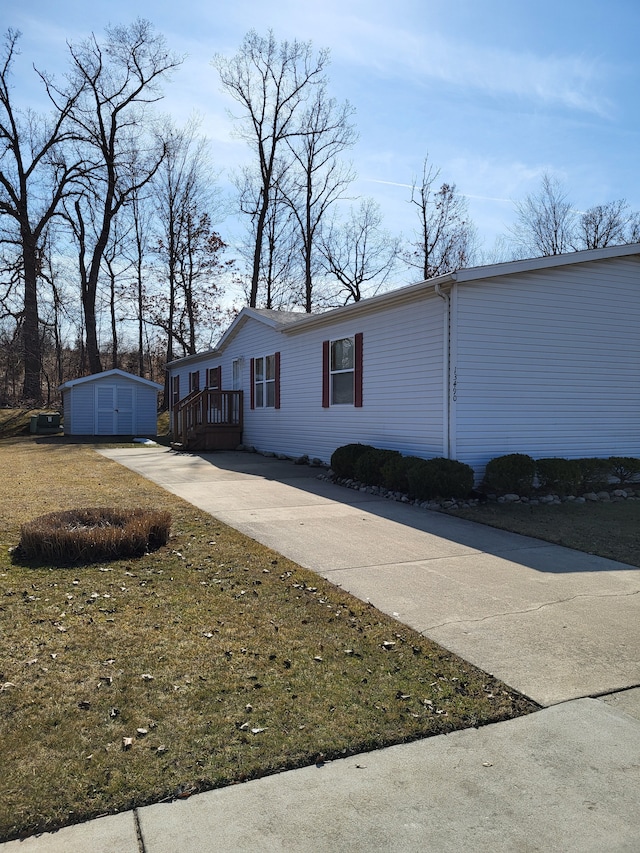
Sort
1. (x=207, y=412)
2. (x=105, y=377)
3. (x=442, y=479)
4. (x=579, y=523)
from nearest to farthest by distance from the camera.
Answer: (x=579, y=523) < (x=442, y=479) < (x=207, y=412) < (x=105, y=377)

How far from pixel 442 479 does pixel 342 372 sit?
15.5 feet

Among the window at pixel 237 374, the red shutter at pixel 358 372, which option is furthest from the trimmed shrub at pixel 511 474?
the window at pixel 237 374

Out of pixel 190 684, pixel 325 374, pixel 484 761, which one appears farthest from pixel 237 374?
pixel 484 761

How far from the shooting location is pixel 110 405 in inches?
955

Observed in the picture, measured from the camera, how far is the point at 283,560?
5566 mm

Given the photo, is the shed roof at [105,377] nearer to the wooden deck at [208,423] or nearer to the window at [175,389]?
the window at [175,389]

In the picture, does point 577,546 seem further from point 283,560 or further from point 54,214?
point 54,214

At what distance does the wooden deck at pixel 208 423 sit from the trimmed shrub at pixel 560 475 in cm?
1024

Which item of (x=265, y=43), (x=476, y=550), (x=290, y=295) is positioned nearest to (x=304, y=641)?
(x=476, y=550)

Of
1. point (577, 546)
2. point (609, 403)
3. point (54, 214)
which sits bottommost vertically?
point (577, 546)

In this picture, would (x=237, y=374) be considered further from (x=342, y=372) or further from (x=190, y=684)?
(x=190, y=684)

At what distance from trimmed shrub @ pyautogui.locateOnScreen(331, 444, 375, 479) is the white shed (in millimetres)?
15213

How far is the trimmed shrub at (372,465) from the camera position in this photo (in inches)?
400

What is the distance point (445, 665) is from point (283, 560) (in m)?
2.37
